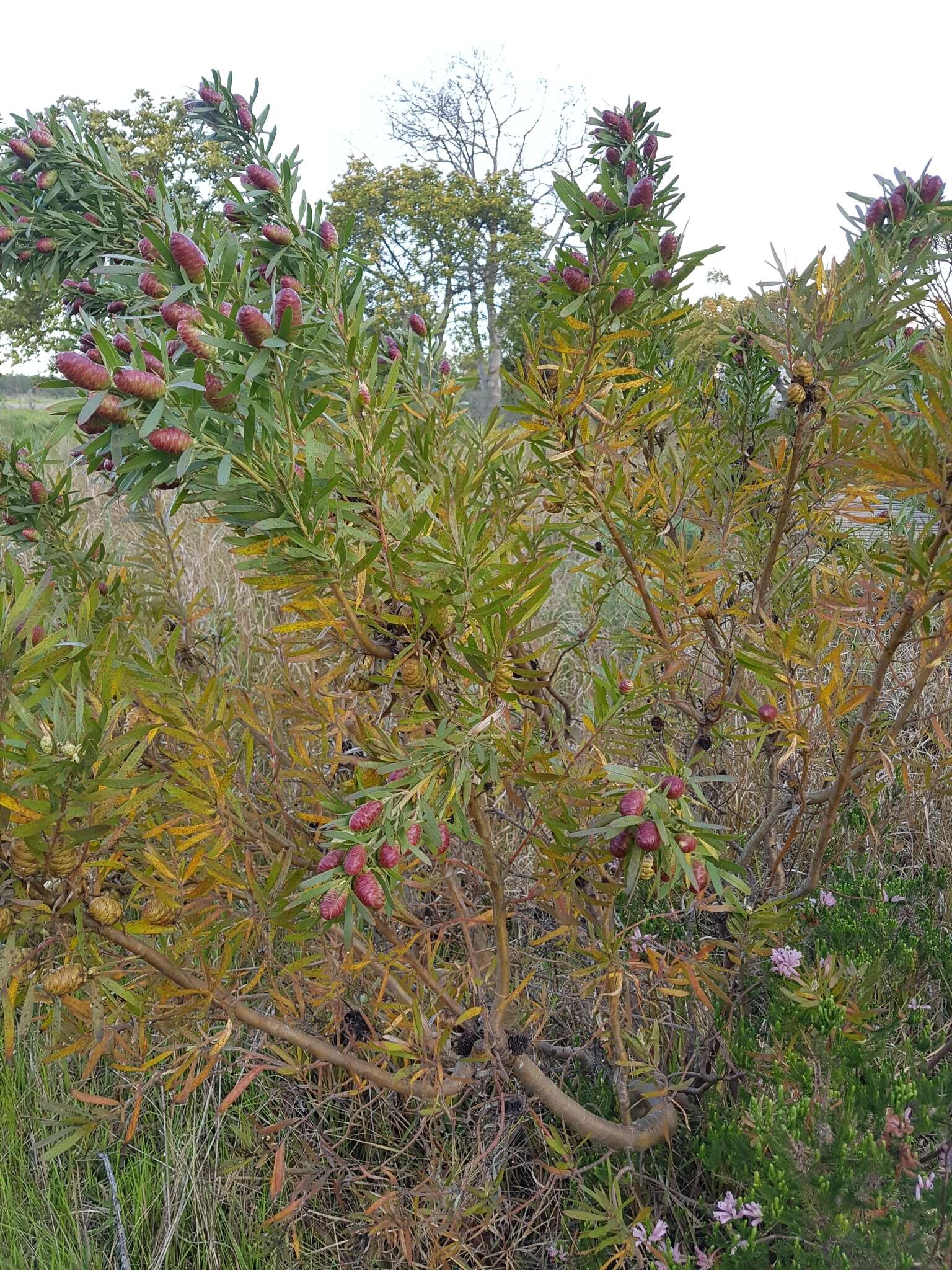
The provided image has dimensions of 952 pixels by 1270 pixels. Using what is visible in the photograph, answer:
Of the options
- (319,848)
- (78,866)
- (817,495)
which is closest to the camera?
(78,866)

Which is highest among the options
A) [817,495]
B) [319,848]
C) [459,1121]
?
[817,495]

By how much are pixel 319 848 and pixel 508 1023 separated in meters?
0.36

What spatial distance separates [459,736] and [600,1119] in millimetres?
748

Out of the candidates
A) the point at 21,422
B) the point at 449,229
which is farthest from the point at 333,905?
the point at 449,229

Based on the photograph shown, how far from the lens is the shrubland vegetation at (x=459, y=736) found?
2.22 feet

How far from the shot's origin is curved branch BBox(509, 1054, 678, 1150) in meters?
1.04

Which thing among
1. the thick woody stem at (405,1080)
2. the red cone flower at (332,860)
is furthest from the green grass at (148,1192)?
the red cone flower at (332,860)

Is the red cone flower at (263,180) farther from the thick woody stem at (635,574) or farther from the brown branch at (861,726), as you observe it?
the brown branch at (861,726)

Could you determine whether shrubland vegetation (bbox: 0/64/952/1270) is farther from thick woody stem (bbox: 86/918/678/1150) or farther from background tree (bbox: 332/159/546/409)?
background tree (bbox: 332/159/546/409)

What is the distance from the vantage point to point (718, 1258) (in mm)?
1050

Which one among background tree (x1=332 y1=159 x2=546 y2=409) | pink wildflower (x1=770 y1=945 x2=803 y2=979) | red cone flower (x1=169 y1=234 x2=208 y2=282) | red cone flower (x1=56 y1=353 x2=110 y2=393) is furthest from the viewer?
background tree (x1=332 y1=159 x2=546 y2=409)

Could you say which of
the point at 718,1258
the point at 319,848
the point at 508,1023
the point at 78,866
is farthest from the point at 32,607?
the point at 718,1258

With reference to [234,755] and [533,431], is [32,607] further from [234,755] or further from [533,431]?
[533,431]

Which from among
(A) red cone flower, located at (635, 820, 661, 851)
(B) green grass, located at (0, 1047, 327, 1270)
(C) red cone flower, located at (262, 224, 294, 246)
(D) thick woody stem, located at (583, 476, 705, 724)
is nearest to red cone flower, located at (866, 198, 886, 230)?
(D) thick woody stem, located at (583, 476, 705, 724)
